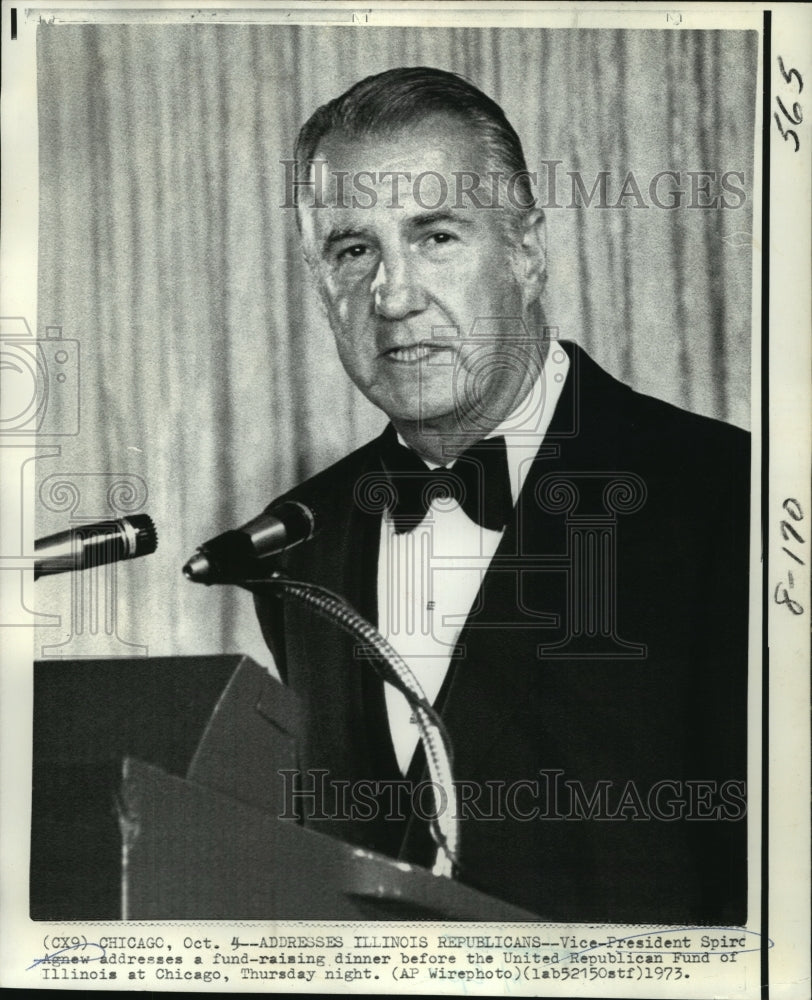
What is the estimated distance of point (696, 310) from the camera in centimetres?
160

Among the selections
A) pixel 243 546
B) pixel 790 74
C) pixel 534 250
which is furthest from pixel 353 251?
pixel 790 74

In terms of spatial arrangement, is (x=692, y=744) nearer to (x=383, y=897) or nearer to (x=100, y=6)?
(x=383, y=897)

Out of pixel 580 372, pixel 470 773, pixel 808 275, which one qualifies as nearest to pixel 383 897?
pixel 470 773

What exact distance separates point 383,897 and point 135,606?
2.04ft

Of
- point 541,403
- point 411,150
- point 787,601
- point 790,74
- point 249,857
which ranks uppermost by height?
point 790,74

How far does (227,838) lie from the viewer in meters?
1.54

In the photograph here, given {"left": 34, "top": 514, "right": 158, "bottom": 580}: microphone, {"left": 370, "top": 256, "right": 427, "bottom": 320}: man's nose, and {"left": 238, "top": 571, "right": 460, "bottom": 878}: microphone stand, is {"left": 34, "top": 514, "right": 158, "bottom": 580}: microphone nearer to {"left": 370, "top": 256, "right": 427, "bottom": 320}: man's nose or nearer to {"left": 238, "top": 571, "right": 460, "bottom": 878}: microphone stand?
{"left": 238, "top": 571, "right": 460, "bottom": 878}: microphone stand

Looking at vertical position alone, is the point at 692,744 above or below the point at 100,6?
below

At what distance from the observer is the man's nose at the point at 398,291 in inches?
62.2

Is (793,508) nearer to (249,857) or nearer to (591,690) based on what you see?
(591,690)

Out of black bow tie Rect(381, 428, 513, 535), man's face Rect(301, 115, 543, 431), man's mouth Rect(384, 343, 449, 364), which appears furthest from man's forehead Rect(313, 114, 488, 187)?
black bow tie Rect(381, 428, 513, 535)

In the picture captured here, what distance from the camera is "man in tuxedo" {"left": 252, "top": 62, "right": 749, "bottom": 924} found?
1552 millimetres

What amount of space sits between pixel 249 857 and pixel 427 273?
991mm

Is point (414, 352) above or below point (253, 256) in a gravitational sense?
below
